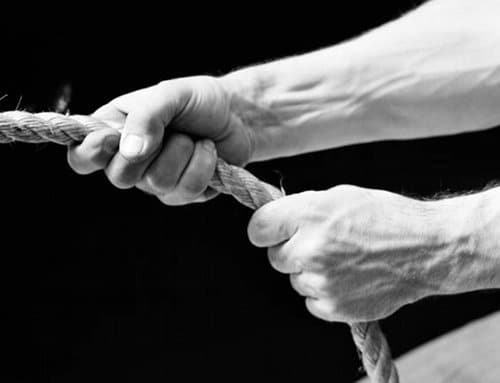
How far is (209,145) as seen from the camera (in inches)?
32.3

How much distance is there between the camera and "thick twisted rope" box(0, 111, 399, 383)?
0.72m

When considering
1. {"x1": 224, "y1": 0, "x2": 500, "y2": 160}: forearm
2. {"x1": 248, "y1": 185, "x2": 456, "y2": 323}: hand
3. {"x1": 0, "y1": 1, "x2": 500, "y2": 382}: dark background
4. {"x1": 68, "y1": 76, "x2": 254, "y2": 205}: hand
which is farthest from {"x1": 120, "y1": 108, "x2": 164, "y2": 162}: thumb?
{"x1": 0, "y1": 1, "x2": 500, "y2": 382}: dark background

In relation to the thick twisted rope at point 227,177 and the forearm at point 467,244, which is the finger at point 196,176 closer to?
the thick twisted rope at point 227,177

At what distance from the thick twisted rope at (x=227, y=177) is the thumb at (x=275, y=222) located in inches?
0.5

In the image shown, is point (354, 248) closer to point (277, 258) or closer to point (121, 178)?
point (277, 258)

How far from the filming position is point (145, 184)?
80cm

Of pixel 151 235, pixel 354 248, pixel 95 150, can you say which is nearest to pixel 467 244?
pixel 354 248

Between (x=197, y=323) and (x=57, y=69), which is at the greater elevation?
(x=57, y=69)

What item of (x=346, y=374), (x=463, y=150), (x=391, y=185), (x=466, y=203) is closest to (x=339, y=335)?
(x=346, y=374)

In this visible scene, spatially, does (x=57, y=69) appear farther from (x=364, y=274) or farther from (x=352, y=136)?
(x=364, y=274)

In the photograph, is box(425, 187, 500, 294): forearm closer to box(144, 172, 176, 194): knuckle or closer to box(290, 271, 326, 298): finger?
box(290, 271, 326, 298): finger

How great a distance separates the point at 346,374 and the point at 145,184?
1.00 metres

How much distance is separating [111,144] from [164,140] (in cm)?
6

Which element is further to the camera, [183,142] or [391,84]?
[391,84]
